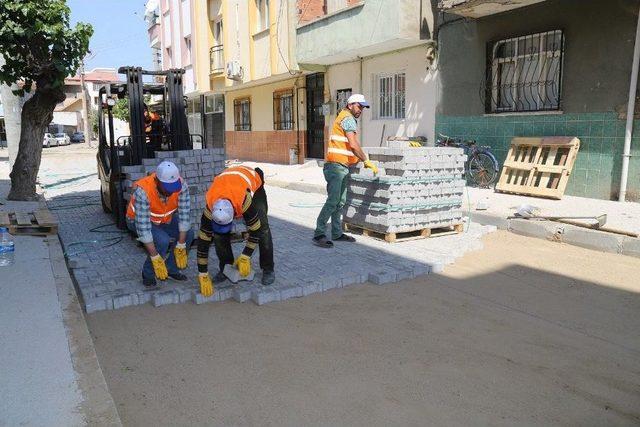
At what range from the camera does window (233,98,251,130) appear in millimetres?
21328

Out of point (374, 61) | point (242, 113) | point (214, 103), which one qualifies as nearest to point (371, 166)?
point (374, 61)

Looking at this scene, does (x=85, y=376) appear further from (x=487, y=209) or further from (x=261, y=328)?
(x=487, y=209)

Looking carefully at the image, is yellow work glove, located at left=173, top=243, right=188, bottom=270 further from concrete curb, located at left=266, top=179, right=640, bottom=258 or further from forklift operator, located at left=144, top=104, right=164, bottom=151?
concrete curb, located at left=266, top=179, right=640, bottom=258

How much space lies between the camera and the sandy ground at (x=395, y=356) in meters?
3.00

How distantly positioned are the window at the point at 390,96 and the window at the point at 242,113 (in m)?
8.14

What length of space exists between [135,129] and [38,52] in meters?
3.45

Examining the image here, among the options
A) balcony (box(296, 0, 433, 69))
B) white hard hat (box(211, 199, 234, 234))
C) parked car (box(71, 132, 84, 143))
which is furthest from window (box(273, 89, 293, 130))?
parked car (box(71, 132, 84, 143))

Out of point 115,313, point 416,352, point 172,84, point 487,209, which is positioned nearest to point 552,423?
point 416,352

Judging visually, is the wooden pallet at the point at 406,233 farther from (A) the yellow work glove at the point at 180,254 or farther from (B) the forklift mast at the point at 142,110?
(B) the forklift mast at the point at 142,110

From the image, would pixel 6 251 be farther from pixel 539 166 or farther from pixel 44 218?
pixel 539 166

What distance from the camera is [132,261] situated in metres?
6.16

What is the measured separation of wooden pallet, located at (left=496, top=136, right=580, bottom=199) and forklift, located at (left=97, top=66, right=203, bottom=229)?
5.94 m

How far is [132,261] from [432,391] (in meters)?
4.15

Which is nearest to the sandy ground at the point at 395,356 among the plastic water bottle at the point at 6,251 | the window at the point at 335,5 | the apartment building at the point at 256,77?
the plastic water bottle at the point at 6,251
